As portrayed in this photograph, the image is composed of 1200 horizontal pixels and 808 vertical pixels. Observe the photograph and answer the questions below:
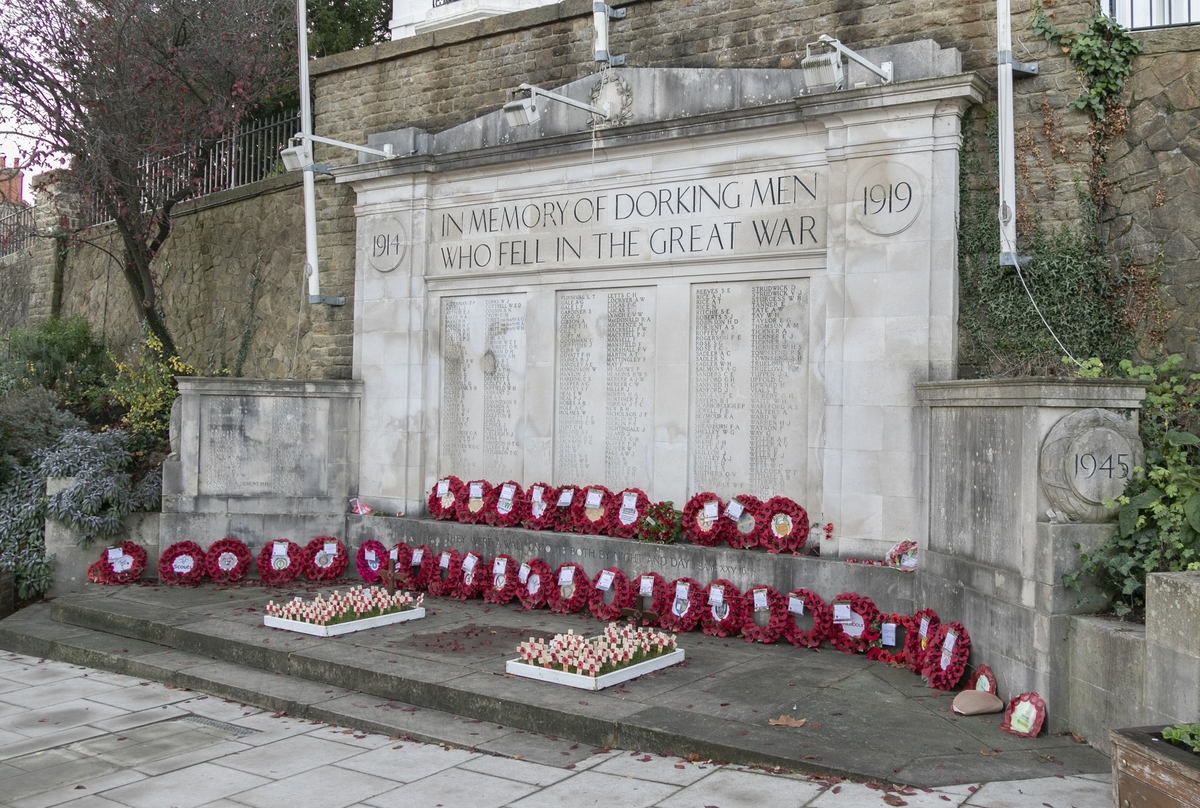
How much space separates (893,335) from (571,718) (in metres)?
3.71

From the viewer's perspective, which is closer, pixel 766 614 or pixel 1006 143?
pixel 1006 143

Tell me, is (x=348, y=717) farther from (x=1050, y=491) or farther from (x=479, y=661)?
(x=1050, y=491)

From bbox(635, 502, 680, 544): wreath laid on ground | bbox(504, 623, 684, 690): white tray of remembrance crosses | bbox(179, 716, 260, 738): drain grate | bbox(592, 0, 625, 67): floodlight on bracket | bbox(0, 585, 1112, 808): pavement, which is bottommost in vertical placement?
bbox(179, 716, 260, 738): drain grate

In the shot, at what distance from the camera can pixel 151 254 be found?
14.1 meters

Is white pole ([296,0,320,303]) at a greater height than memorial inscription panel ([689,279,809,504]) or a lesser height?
greater

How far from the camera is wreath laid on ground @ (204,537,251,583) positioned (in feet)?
33.3

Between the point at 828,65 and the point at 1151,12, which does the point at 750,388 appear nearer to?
the point at 828,65

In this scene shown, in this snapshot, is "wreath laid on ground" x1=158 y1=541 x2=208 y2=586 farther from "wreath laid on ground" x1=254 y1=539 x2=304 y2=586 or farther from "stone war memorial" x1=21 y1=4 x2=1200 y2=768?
"wreath laid on ground" x1=254 y1=539 x2=304 y2=586

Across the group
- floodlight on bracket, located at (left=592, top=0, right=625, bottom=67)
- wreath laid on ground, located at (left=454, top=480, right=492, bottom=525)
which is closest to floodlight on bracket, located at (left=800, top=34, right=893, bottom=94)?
floodlight on bracket, located at (left=592, top=0, right=625, bottom=67)

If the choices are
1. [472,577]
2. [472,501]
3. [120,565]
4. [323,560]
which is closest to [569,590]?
[472,577]

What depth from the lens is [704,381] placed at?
8797 mm

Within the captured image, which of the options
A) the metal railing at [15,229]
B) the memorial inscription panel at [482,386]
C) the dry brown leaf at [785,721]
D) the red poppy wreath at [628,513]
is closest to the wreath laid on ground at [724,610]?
the red poppy wreath at [628,513]

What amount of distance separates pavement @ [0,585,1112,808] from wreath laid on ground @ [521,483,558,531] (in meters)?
1.17

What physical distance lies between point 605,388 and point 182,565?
4.48 meters
